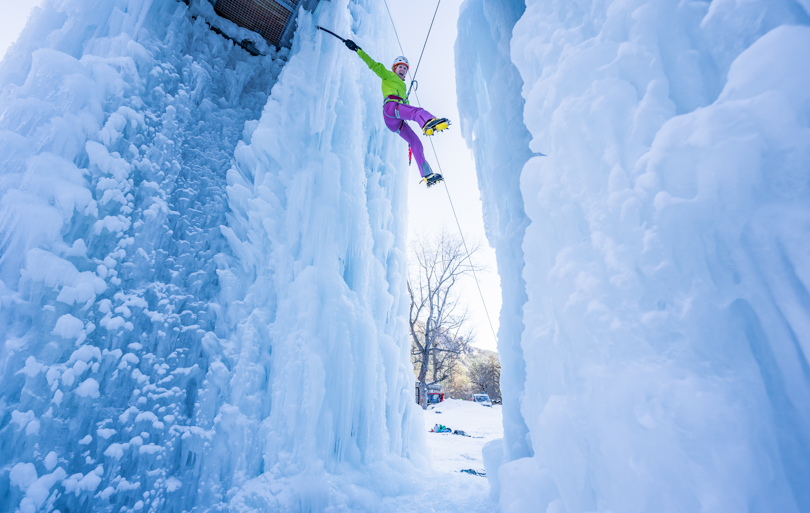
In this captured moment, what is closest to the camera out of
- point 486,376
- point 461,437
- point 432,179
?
point 432,179

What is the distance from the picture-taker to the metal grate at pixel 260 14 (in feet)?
11.9

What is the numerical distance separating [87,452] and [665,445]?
117 inches

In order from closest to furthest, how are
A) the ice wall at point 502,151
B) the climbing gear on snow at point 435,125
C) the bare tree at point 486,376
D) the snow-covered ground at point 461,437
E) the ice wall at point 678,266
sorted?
1. the ice wall at point 678,266
2. the ice wall at point 502,151
3. the climbing gear on snow at point 435,125
4. the snow-covered ground at point 461,437
5. the bare tree at point 486,376

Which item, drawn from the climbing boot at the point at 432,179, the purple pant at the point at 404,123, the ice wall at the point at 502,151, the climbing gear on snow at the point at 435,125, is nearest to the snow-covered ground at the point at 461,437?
the ice wall at the point at 502,151

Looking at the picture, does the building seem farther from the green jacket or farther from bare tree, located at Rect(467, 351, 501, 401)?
bare tree, located at Rect(467, 351, 501, 401)

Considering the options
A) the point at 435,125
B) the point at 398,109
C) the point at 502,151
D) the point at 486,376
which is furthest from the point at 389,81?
the point at 486,376

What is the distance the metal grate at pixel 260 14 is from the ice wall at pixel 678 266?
363 centimetres

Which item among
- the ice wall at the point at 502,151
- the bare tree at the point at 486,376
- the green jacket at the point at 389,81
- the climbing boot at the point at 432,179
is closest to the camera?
the ice wall at the point at 502,151

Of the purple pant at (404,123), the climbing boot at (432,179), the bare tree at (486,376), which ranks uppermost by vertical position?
the purple pant at (404,123)

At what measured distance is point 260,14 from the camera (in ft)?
12.3

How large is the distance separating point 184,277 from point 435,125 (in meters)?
2.57

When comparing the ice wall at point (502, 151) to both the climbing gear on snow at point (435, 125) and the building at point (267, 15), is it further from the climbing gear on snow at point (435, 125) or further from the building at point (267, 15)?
the building at point (267, 15)

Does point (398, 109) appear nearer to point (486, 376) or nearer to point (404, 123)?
point (404, 123)

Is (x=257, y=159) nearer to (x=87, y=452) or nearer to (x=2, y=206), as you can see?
(x=2, y=206)
